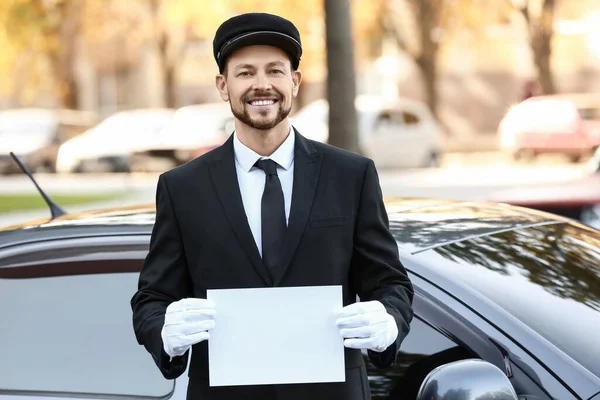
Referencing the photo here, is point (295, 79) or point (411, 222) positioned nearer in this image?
point (295, 79)

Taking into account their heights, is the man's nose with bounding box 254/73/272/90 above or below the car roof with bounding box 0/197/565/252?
above

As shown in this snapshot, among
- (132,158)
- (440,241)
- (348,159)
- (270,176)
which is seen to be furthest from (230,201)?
(132,158)

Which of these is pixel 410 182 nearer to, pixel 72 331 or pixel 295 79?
pixel 72 331

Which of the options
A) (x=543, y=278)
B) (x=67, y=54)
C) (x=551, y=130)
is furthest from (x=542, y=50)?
(x=543, y=278)

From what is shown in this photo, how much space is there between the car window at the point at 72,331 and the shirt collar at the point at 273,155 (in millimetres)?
819

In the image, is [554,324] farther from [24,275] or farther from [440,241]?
[24,275]

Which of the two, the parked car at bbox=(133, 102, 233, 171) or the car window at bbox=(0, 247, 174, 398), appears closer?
the car window at bbox=(0, 247, 174, 398)

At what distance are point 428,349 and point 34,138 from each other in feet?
78.3

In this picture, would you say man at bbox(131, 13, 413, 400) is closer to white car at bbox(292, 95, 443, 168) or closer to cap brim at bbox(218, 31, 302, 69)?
cap brim at bbox(218, 31, 302, 69)

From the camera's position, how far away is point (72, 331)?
11.0 feet

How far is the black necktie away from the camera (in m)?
2.47

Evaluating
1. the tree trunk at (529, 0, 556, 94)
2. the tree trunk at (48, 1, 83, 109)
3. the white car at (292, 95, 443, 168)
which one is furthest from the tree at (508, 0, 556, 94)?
the tree trunk at (48, 1, 83, 109)

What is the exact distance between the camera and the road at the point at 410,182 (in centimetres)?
1748

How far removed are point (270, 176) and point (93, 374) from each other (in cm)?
106
